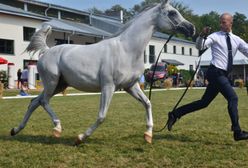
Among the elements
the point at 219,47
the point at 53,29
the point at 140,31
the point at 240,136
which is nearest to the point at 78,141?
the point at 140,31

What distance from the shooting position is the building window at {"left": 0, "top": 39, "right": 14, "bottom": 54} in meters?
33.4

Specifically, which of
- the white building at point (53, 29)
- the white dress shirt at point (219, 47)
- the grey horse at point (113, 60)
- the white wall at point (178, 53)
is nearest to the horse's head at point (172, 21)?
the grey horse at point (113, 60)

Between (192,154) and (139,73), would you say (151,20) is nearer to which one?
(139,73)

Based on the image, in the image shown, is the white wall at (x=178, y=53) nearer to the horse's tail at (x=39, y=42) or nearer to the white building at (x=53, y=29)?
the white building at (x=53, y=29)

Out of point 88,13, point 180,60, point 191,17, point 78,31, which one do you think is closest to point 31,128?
point 78,31

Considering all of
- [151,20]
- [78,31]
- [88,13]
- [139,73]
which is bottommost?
[139,73]

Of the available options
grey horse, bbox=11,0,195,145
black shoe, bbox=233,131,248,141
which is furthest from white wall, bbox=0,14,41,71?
black shoe, bbox=233,131,248,141

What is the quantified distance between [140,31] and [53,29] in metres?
31.6

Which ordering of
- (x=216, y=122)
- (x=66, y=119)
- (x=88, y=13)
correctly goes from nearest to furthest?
(x=216, y=122) → (x=66, y=119) → (x=88, y=13)

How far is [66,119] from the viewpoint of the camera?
971 cm

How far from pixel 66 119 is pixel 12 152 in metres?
4.19

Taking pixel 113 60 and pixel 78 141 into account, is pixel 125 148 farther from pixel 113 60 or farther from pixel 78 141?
pixel 113 60

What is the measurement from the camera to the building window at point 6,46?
3344 cm

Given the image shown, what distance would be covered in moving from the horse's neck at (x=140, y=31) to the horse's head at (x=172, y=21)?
14 centimetres
